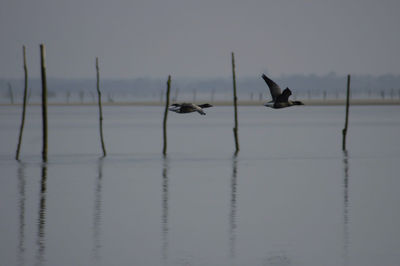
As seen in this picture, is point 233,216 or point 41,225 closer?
point 41,225

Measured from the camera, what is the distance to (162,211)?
101 feet

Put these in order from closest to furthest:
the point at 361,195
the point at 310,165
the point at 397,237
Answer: the point at 397,237 → the point at 361,195 → the point at 310,165

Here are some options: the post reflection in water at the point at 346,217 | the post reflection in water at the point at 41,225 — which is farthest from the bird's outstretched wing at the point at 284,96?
the post reflection in water at the point at 41,225

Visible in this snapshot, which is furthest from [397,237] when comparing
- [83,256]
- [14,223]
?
[14,223]

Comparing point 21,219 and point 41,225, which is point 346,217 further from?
point 21,219

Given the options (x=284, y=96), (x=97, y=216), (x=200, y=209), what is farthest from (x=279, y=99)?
(x=200, y=209)

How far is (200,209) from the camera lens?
31562 mm

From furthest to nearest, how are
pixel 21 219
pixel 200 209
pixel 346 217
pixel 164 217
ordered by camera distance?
pixel 200 209 → pixel 346 217 → pixel 164 217 → pixel 21 219

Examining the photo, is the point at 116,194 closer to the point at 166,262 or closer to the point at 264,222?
the point at 264,222

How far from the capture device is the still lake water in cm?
2284

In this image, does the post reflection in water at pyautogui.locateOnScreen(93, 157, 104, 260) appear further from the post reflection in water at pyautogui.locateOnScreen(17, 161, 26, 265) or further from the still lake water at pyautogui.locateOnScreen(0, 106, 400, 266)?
the post reflection in water at pyautogui.locateOnScreen(17, 161, 26, 265)

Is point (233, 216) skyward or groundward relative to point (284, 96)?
groundward

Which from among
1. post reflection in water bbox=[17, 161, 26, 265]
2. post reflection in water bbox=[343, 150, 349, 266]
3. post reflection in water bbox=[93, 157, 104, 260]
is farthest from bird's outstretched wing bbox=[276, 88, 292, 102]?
post reflection in water bbox=[17, 161, 26, 265]

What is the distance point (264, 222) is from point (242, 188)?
10498mm
